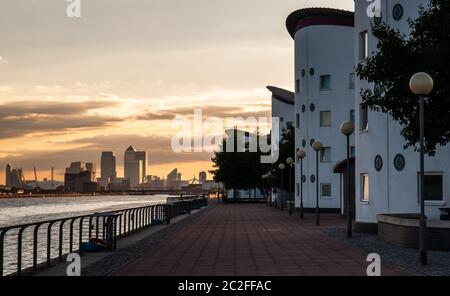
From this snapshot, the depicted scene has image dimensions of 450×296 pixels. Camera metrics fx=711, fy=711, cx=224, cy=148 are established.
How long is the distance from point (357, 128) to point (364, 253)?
12659 mm

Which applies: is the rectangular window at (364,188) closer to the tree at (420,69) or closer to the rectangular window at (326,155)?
the tree at (420,69)

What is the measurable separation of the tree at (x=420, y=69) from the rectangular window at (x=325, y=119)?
35.0 m

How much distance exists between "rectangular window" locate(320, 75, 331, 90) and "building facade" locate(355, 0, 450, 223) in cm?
2437

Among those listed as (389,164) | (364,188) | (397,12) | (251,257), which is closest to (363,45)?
(397,12)

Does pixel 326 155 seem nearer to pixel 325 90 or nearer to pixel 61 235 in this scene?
pixel 325 90

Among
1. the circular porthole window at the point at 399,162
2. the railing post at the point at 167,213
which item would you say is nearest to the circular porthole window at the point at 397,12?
the circular porthole window at the point at 399,162

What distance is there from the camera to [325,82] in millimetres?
54875

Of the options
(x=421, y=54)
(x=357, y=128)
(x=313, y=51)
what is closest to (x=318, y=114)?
(x=313, y=51)

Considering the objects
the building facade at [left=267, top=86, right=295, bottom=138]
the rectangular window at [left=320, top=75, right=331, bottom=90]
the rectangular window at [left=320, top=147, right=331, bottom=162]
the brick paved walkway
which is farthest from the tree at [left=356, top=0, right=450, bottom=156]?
the building facade at [left=267, top=86, right=295, bottom=138]

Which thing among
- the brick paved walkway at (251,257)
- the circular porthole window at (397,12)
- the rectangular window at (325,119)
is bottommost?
the brick paved walkway at (251,257)

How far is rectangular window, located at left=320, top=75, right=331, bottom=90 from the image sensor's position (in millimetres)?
54531

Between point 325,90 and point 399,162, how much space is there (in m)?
27.9

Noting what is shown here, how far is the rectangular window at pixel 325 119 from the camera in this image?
2165 inches
